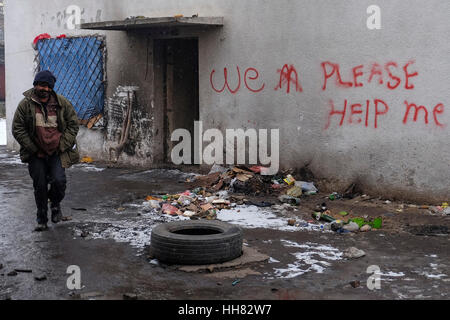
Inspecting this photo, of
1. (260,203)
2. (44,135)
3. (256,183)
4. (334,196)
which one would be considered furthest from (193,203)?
(44,135)

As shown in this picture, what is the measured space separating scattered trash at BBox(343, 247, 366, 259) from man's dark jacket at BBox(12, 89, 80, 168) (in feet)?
11.0

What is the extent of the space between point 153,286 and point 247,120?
5.79 m

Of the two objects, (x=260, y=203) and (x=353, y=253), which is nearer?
(x=353, y=253)

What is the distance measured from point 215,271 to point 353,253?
57.8 inches

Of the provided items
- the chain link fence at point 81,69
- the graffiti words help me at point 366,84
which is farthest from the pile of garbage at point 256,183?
the chain link fence at point 81,69

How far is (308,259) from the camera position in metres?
5.54

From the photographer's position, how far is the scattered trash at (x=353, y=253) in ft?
18.3

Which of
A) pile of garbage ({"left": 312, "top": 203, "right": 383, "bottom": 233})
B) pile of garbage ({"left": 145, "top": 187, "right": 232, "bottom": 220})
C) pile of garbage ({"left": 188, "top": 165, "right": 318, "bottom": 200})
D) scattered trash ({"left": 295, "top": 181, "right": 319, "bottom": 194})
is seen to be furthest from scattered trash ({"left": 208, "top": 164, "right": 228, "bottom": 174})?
pile of garbage ({"left": 312, "top": 203, "right": 383, "bottom": 233})

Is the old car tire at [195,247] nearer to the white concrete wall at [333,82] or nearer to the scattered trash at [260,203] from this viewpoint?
the scattered trash at [260,203]

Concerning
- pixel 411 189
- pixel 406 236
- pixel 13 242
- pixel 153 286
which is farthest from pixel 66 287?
pixel 411 189

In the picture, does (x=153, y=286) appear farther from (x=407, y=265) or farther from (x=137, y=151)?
(x=137, y=151)

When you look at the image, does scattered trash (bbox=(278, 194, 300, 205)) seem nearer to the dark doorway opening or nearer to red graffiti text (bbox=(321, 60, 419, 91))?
red graffiti text (bbox=(321, 60, 419, 91))

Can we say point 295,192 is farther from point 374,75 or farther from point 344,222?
point 374,75

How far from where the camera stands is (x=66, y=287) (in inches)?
183
